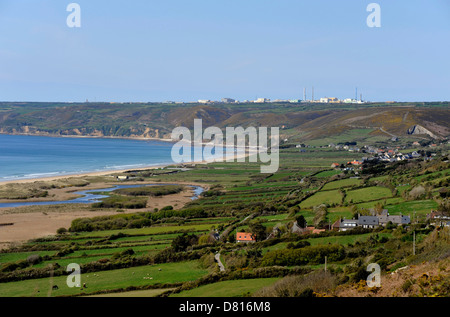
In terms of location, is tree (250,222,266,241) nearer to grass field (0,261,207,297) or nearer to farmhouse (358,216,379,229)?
farmhouse (358,216,379,229)

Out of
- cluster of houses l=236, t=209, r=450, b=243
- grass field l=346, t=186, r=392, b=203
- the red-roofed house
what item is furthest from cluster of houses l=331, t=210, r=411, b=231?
grass field l=346, t=186, r=392, b=203

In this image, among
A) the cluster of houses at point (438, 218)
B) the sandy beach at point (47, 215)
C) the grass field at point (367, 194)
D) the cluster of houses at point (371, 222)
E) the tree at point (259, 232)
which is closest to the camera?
the cluster of houses at point (438, 218)

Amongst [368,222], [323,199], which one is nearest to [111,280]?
[368,222]

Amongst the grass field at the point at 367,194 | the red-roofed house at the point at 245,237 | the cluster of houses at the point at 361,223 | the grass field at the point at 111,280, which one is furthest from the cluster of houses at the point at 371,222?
the grass field at the point at 111,280

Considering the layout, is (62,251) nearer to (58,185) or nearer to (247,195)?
(247,195)

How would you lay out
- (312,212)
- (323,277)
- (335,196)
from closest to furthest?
(323,277) < (312,212) < (335,196)

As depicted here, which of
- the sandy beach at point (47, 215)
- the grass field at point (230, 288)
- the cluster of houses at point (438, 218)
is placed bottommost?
the sandy beach at point (47, 215)

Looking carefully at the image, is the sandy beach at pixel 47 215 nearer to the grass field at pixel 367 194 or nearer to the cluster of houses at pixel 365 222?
the grass field at pixel 367 194
